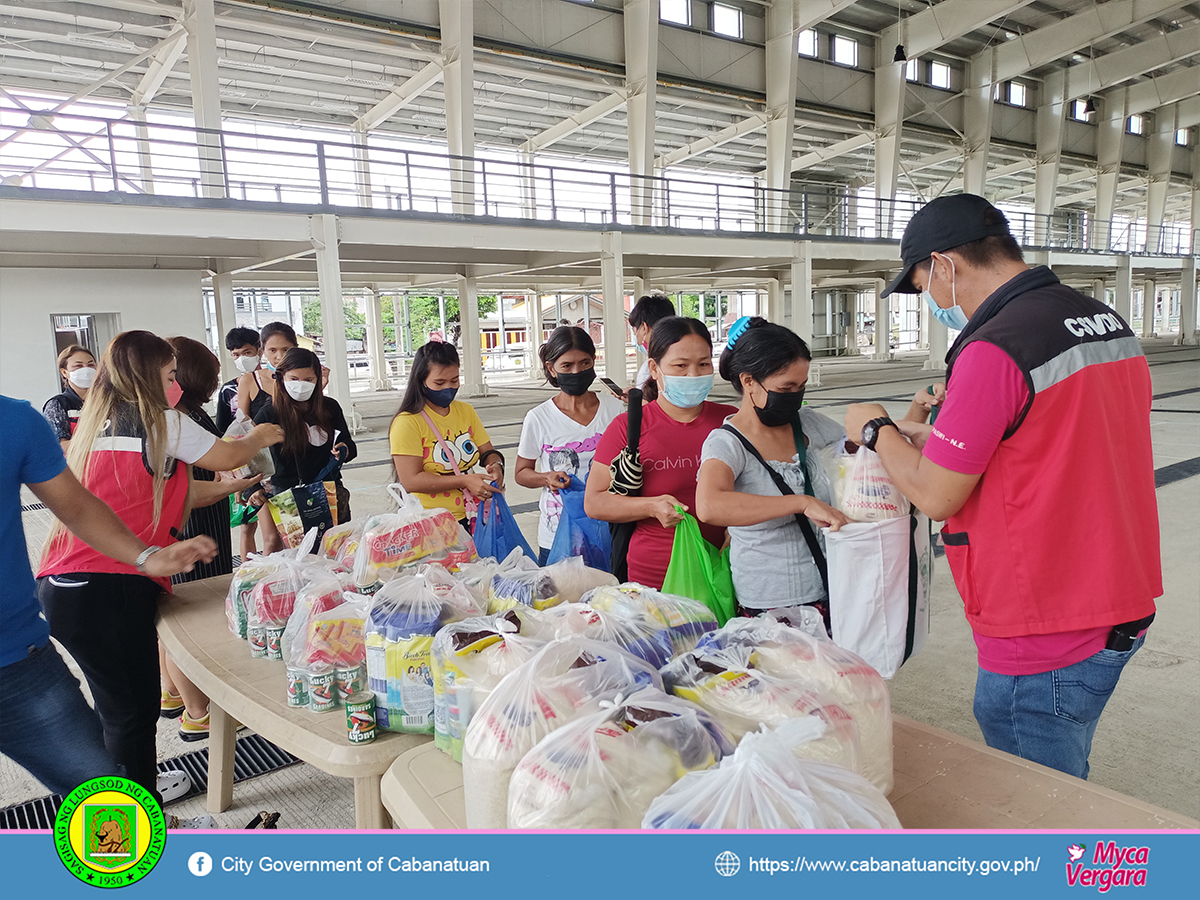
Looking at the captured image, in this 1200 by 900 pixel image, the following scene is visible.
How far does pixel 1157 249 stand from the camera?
23688 mm

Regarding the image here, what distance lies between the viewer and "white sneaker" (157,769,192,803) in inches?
95.1

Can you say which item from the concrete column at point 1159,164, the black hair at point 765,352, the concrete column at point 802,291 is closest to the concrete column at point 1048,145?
the concrete column at point 1159,164

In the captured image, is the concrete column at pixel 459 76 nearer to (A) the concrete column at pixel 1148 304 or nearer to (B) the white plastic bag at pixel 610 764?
(B) the white plastic bag at pixel 610 764

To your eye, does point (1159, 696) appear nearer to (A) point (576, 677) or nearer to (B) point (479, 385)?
(A) point (576, 677)

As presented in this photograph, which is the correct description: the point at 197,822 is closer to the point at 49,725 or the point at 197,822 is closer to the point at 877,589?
the point at 49,725

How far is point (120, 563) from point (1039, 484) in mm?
2099

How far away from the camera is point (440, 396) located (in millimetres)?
3111

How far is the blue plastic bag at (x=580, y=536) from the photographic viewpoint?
103 inches

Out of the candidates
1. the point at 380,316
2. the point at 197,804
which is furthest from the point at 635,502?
the point at 380,316

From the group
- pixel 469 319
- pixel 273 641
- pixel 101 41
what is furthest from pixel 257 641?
pixel 469 319

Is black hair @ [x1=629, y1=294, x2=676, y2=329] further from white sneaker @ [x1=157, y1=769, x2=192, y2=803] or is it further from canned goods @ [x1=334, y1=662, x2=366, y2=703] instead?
white sneaker @ [x1=157, y1=769, x2=192, y2=803]

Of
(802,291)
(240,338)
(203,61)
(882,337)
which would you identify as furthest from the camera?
(882,337)

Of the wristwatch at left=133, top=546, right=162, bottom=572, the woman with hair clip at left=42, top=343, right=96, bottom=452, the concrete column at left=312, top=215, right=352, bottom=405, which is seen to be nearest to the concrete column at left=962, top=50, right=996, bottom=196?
the concrete column at left=312, top=215, right=352, bottom=405

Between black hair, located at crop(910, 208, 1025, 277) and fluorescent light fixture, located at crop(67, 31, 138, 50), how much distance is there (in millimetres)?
13737
